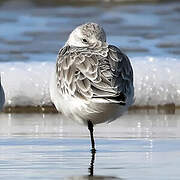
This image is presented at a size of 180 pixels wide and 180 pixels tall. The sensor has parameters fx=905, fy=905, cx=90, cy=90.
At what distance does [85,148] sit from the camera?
257 inches

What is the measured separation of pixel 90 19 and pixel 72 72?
8126 mm

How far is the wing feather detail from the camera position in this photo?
19.9ft

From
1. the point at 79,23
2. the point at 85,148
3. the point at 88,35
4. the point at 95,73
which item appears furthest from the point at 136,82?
the point at 79,23

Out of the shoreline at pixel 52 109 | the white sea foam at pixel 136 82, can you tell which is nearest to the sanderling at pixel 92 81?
the shoreline at pixel 52 109

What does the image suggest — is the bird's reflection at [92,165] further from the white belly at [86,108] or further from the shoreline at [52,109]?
the shoreline at [52,109]

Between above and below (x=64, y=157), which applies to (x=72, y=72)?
above

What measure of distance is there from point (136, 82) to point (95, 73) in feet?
8.75

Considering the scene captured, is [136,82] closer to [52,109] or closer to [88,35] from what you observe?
[52,109]

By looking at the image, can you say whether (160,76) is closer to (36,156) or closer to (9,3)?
(36,156)

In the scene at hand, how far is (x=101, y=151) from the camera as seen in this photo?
251 inches

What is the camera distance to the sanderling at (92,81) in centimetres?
610

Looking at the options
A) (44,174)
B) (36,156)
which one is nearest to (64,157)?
(36,156)

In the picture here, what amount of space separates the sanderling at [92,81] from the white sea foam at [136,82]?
195 cm

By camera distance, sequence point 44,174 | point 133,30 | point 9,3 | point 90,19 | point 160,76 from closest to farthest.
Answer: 1. point 44,174
2. point 160,76
3. point 133,30
4. point 90,19
5. point 9,3
